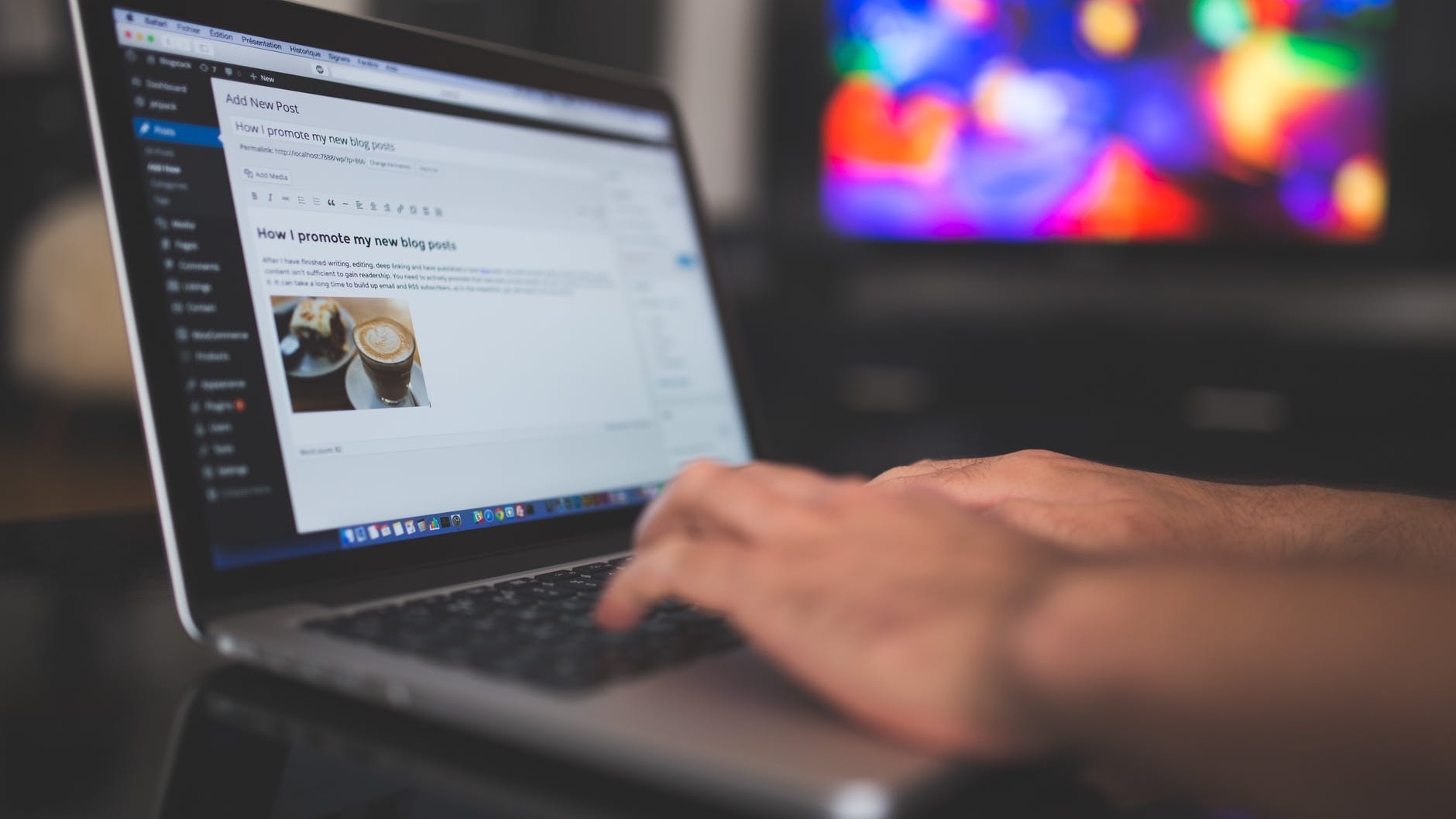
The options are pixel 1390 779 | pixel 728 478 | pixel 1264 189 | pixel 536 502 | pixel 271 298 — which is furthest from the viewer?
pixel 1264 189

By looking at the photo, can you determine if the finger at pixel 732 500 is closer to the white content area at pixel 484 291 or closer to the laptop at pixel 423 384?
the laptop at pixel 423 384

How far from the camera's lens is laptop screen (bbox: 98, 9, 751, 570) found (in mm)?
507

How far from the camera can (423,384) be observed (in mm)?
583

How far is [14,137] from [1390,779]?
4194 mm

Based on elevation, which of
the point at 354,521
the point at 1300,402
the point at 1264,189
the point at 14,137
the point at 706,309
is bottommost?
the point at 1300,402

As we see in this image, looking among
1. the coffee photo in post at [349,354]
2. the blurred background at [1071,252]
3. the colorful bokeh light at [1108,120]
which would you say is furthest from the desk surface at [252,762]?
the colorful bokeh light at [1108,120]

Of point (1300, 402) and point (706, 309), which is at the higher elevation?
point (706, 309)

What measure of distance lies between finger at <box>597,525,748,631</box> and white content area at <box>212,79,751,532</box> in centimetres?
20

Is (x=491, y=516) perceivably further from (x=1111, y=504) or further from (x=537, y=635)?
(x=1111, y=504)

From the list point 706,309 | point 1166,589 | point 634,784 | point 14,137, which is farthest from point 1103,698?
point 14,137

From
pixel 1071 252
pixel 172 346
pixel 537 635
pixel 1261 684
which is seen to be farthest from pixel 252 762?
pixel 1071 252

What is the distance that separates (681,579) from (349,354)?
0.26 meters

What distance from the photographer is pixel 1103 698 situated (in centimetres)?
31

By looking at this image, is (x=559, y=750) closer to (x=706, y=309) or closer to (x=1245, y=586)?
(x=1245, y=586)
